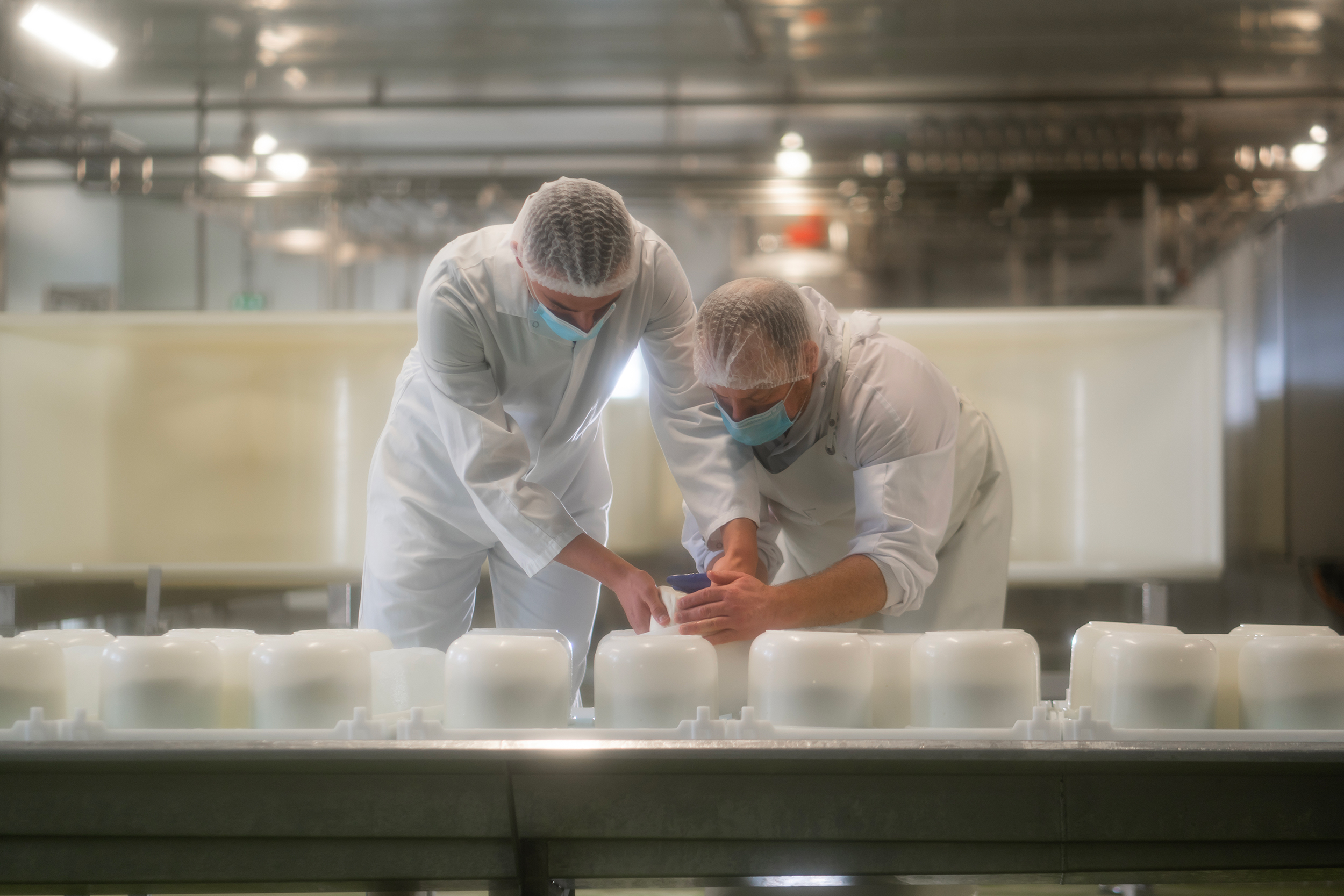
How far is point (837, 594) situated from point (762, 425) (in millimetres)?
302

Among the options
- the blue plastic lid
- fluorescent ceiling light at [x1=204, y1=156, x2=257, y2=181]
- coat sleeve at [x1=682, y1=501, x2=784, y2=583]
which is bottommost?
the blue plastic lid

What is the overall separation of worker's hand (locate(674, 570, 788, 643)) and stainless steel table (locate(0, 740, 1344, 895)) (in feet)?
1.15

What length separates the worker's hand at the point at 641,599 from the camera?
4.90 feet

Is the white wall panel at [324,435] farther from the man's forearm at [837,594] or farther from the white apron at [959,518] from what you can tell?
the man's forearm at [837,594]

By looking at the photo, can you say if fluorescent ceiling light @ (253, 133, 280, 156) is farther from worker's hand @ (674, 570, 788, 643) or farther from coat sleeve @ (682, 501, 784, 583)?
worker's hand @ (674, 570, 788, 643)

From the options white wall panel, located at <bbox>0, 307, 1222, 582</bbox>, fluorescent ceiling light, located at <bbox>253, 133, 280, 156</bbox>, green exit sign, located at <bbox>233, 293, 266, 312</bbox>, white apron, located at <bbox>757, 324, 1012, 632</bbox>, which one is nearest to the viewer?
white apron, located at <bbox>757, 324, 1012, 632</bbox>

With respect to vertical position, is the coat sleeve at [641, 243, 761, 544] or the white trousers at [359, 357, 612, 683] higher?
the coat sleeve at [641, 243, 761, 544]

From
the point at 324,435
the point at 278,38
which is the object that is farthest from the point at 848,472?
the point at 278,38

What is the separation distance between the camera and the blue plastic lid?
1.47 m

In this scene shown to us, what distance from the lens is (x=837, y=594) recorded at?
1.50 m

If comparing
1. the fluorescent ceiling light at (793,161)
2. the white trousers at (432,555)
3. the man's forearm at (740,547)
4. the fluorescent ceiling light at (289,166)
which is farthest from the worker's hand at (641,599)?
the fluorescent ceiling light at (289,166)

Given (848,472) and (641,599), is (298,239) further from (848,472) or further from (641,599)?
(641,599)

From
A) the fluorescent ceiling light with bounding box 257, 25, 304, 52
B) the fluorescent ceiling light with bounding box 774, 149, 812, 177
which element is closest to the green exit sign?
the fluorescent ceiling light with bounding box 257, 25, 304, 52

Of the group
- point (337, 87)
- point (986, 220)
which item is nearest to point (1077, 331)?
point (986, 220)
